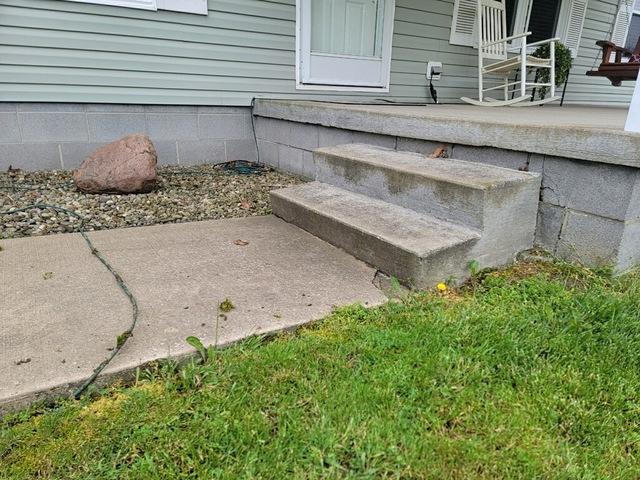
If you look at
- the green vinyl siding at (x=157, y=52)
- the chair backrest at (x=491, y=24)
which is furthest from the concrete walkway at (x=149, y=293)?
the chair backrest at (x=491, y=24)

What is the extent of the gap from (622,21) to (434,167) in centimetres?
746

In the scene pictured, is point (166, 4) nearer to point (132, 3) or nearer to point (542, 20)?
point (132, 3)

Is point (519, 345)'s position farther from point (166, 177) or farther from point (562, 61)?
point (562, 61)

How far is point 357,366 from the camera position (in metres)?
1.41

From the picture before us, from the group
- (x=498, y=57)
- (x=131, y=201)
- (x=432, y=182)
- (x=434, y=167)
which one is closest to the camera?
(x=432, y=182)

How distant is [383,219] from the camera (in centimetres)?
225

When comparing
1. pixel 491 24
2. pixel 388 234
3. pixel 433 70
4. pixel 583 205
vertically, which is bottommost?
pixel 388 234

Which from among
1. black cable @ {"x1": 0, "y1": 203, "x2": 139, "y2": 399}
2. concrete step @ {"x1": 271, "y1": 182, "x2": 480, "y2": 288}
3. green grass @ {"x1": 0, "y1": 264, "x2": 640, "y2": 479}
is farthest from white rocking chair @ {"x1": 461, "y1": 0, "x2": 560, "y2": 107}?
black cable @ {"x1": 0, "y1": 203, "x2": 139, "y2": 399}

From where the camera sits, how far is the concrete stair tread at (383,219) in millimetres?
1945

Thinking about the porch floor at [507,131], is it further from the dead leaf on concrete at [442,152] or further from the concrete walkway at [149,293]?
the concrete walkway at [149,293]

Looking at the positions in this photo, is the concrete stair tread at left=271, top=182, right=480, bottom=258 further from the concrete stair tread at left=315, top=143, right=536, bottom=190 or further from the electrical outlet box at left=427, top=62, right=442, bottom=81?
the electrical outlet box at left=427, top=62, right=442, bottom=81

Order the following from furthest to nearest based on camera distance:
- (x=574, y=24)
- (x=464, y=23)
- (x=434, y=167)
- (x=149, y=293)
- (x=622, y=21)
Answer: (x=622, y=21) → (x=574, y=24) → (x=464, y=23) → (x=434, y=167) → (x=149, y=293)

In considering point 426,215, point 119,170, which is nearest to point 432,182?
point 426,215

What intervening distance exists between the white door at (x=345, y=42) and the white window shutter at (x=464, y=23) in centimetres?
108
